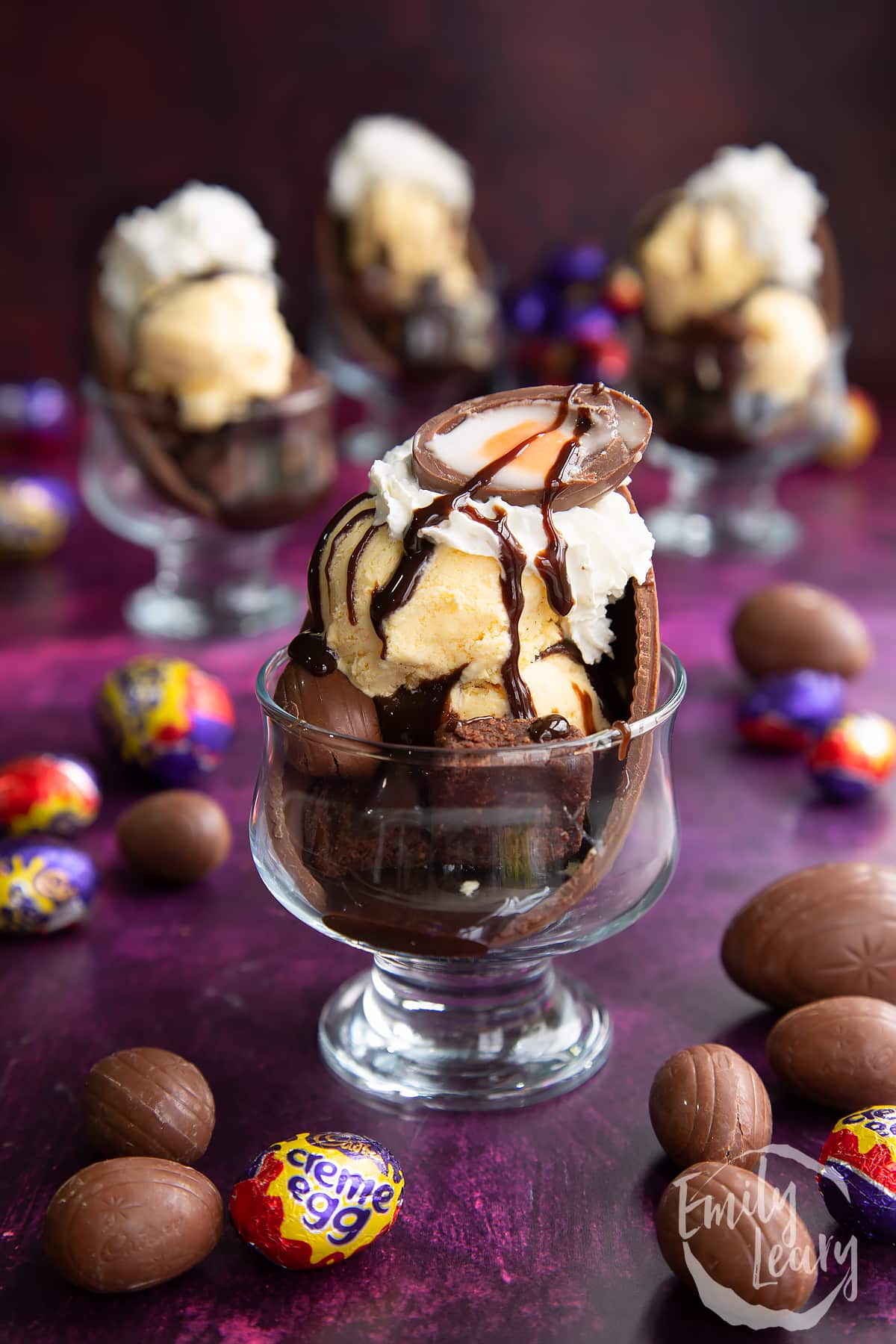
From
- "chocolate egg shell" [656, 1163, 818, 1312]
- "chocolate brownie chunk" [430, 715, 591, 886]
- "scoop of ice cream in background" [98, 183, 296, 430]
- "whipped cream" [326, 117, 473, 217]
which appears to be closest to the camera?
"chocolate egg shell" [656, 1163, 818, 1312]

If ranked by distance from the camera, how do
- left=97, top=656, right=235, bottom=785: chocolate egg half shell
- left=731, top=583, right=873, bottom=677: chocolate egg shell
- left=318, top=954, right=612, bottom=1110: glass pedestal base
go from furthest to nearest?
left=731, top=583, right=873, bottom=677: chocolate egg shell < left=97, top=656, right=235, bottom=785: chocolate egg half shell < left=318, top=954, right=612, bottom=1110: glass pedestal base

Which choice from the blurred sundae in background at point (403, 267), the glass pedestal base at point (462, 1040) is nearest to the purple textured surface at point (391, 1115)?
the glass pedestal base at point (462, 1040)

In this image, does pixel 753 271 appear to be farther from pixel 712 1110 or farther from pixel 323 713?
pixel 712 1110

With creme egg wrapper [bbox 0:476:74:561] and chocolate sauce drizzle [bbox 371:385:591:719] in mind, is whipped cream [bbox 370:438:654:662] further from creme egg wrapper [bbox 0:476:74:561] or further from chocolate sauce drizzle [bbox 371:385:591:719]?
creme egg wrapper [bbox 0:476:74:561]

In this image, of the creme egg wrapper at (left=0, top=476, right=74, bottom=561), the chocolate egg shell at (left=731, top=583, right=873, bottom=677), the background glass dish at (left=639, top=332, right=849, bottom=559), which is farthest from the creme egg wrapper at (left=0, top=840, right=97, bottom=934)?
the background glass dish at (left=639, top=332, right=849, bottom=559)

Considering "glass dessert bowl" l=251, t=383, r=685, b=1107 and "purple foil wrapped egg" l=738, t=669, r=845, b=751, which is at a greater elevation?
"glass dessert bowl" l=251, t=383, r=685, b=1107

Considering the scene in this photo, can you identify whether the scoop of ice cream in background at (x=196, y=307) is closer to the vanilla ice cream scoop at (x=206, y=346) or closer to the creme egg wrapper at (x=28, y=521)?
the vanilla ice cream scoop at (x=206, y=346)

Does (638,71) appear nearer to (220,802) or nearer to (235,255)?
(235,255)
